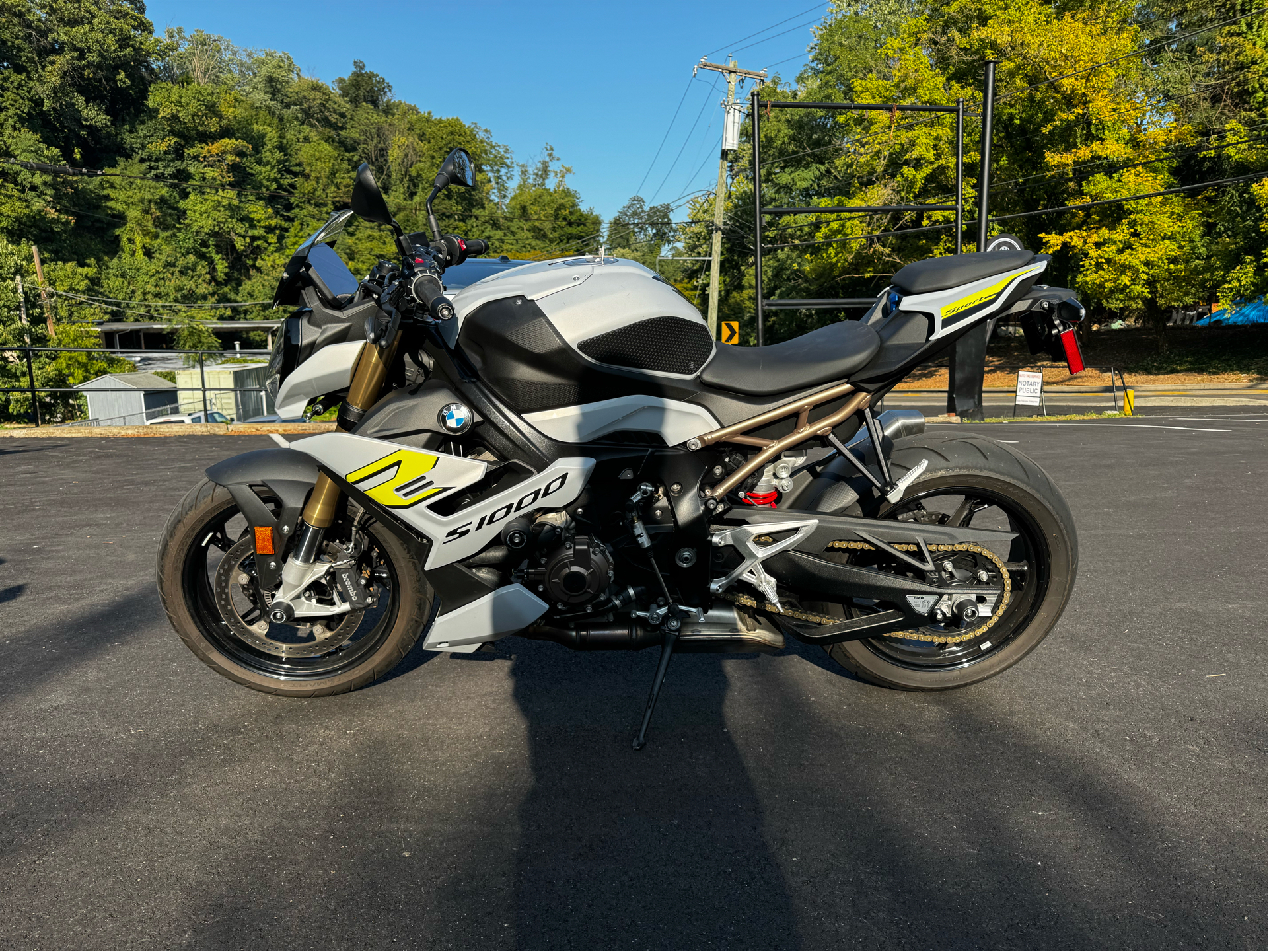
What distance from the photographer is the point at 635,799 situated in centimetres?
257

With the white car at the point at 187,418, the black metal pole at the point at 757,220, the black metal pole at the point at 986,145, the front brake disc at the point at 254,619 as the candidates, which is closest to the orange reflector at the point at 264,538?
the front brake disc at the point at 254,619

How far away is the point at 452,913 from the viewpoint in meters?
2.07

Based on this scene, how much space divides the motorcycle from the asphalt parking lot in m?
0.28

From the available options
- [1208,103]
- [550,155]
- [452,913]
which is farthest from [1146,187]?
[550,155]

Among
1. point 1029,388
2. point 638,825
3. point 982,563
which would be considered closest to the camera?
point 638,825

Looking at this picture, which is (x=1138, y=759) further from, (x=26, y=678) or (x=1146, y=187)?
(x=1146, y=187)

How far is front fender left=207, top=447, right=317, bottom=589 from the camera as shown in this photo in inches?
119

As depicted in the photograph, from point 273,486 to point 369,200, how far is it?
110cm

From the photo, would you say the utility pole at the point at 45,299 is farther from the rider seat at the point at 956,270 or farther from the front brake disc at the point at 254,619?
the rider seat at the point at 956,270

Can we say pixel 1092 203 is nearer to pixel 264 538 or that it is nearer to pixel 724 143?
pixel 724 143

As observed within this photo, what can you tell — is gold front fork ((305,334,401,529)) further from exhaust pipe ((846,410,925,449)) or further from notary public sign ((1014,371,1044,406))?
notary public sign ((1014,371,1044,406))

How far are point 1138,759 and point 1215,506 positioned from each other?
440 centimetres

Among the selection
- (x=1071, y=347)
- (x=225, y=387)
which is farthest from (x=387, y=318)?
(x=225, y=387)

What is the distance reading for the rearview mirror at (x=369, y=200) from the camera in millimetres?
2506
